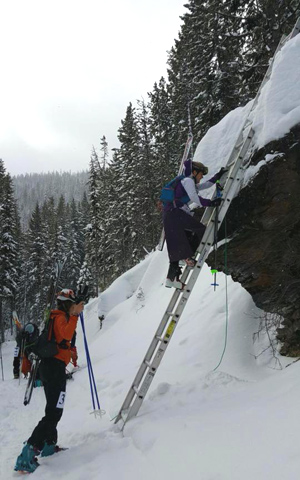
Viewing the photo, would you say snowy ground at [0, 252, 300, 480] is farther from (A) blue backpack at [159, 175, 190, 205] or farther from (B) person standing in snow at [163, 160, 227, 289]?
(A) blue backpack at [159, 175, 190, 205]

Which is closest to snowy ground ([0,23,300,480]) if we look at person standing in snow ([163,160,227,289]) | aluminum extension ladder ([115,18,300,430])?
aluminum extension ladder ([115,18,300,430])

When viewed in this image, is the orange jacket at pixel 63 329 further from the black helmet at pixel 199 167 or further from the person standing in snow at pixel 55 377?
the black helmet at pixel 199 167

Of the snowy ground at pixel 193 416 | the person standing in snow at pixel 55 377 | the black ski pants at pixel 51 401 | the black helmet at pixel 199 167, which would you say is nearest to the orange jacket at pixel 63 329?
the person standing in snow at pixel 55 377

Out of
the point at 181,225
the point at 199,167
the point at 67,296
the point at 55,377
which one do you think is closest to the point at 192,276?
the point at 181,225

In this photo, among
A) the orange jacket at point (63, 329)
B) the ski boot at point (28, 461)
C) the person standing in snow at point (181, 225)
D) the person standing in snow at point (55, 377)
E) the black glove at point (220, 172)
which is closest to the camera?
the ski boot at point (28, 461)

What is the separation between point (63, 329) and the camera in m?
4.73

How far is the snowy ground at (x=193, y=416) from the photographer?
3267 mm

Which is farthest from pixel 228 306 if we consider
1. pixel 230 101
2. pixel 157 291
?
pixel 230 101

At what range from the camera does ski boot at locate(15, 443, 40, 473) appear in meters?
4.30

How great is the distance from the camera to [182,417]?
14.7 ft

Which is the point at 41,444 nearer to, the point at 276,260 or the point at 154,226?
the point at 276,260

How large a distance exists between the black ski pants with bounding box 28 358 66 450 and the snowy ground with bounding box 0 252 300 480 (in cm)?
31

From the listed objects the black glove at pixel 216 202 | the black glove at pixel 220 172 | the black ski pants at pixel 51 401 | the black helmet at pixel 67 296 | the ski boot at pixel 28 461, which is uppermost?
the black glove at pixel 220 172

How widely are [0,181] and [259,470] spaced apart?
38484mm
